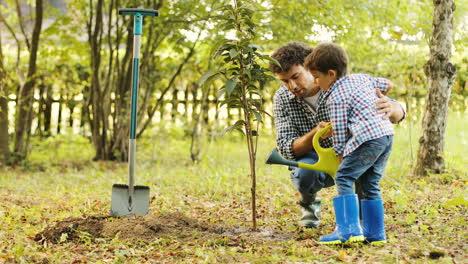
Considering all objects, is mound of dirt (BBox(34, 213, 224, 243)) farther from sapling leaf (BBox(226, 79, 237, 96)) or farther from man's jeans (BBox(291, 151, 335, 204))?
sapling leaf (BBox(226, 79, 237, 96))

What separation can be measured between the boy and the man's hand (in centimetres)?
4

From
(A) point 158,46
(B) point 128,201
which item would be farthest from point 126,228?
(A) point 158,46

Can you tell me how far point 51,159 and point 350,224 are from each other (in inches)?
282

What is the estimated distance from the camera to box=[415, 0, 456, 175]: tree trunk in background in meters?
5.31

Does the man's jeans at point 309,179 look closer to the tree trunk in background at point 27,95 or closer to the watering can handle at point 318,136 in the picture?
the watering can handle at point 318,136

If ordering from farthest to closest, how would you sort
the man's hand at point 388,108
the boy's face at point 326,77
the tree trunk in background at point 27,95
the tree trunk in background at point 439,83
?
the tree trunk in background at point 27,95
the tree trunk in background at point 439,83
the boy's face at point 326,77
the man's hand at point 388,108

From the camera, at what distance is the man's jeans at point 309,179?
362 centimetres

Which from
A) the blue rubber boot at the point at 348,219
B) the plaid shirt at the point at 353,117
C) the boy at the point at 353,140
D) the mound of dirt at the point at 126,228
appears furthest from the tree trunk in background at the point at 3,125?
the blue rubber boot at the point at 348,219

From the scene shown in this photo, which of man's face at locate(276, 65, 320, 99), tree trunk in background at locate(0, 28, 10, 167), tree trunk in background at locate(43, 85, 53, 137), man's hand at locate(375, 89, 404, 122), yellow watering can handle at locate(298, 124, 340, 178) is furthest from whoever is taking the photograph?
tree trunk in background at locate(43, 85, 53, 137)

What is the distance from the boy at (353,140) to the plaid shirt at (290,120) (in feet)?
1.83

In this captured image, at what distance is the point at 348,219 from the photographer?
9.72 feet

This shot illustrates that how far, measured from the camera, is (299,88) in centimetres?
354

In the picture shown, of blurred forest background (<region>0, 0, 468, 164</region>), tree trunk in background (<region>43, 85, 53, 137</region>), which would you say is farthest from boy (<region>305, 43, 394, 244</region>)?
tree trunk in background (<region>43, 85, 53, 137</region>)

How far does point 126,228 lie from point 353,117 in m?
1.65
